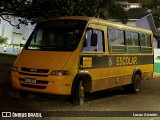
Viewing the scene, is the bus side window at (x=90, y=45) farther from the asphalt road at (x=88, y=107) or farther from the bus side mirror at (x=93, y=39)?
the asphalt road at (x=88, y=107)

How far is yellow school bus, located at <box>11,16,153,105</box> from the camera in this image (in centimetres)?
1083

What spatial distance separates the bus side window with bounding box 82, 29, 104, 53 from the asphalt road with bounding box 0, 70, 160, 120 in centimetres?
166

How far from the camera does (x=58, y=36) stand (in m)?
11.7

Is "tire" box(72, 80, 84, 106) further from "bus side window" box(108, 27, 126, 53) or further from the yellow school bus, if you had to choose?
"bus side window" box(108, 27, 126, 53)

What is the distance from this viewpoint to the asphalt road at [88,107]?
32.8 feet

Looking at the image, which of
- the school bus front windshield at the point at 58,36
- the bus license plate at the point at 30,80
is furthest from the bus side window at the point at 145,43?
the bus license plate at the point at 30,80

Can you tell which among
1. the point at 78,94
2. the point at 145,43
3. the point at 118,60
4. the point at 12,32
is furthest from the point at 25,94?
the point at 12,32

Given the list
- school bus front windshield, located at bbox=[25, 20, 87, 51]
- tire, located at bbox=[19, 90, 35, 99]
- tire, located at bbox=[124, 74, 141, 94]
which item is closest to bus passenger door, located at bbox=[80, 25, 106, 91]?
school bus front windshield, located at bbox=[25, 20, 87, 51]

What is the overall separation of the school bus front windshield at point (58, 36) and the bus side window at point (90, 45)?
0.27m

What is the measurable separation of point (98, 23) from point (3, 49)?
3310 cm

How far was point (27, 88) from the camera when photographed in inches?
440

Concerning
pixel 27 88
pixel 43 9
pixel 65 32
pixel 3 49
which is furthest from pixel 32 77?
pixel 3 49

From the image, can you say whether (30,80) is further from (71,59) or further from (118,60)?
(118,60)

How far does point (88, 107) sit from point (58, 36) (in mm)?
2286
